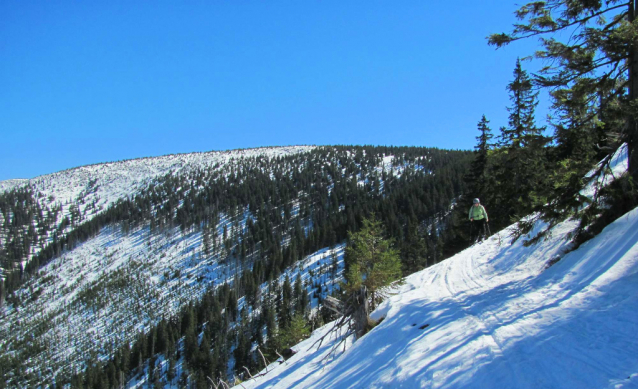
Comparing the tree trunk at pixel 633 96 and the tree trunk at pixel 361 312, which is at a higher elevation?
the tree trunk at pixel 633 96

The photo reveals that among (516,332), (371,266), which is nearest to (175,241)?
(371,266)

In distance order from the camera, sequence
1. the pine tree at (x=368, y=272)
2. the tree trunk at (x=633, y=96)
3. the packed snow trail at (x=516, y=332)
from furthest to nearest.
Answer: the pine tree at (x=368, y=272), the tree trunk at (x=633, y=96), the packed snow trail at (x=516, y=332)

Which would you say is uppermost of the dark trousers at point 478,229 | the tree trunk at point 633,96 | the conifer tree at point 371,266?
the tree trunk at point 633,96

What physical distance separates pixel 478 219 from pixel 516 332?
1023cm

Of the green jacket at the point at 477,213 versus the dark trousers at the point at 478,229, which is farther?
the dark trousers at the point at 478,229

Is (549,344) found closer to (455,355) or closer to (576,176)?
(455,355)

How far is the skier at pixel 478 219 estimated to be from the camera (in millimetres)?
13789

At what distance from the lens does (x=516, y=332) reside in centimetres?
451

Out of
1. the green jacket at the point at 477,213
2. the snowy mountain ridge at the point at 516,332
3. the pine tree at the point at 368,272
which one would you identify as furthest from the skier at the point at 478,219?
the snowy mountain ridge at the point at 516,332

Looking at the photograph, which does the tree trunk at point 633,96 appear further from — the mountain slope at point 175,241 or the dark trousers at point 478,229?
the mountain slope at point 175,241

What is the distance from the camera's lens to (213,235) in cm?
12888

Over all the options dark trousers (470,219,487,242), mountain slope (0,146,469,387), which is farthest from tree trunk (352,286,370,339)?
mountain slope (0,146,469,387)

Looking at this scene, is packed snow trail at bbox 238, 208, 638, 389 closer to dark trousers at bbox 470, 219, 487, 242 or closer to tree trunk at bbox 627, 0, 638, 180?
tree trunk at bbox 627, 0, 638, 180

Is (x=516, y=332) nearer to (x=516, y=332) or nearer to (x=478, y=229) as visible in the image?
(x=516, y=332)
